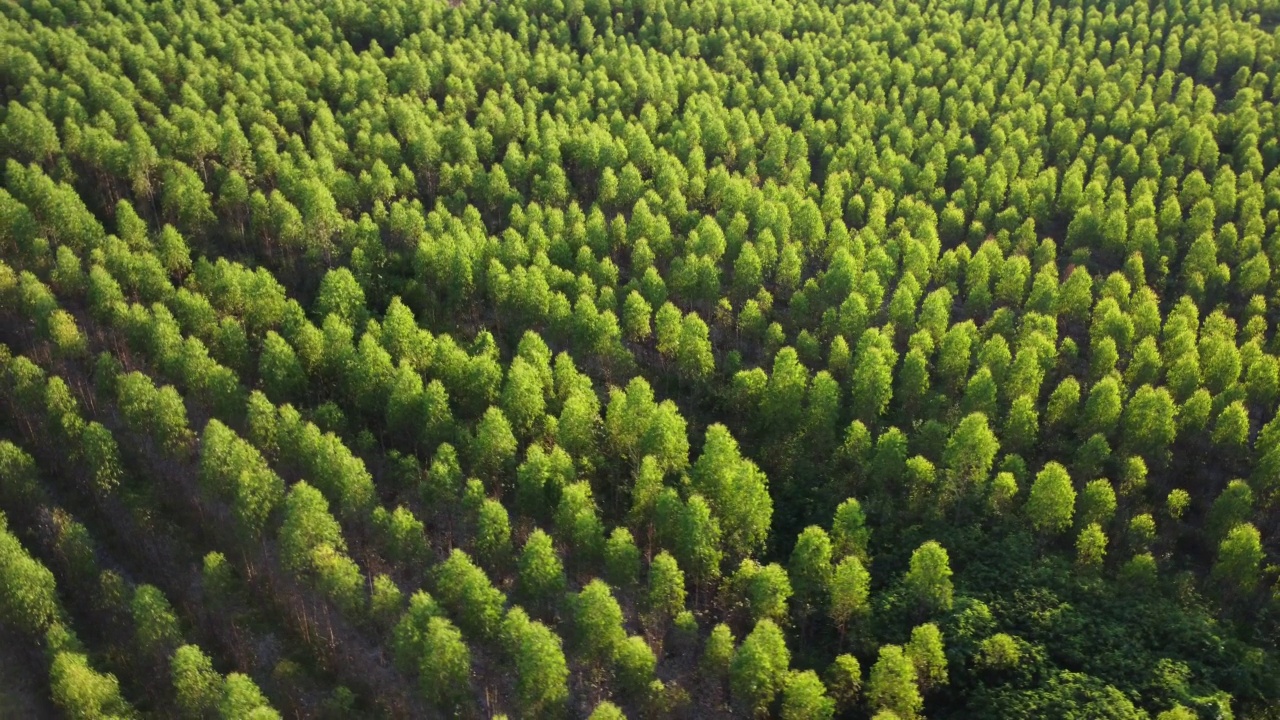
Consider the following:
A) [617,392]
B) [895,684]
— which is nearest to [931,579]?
[895,684]

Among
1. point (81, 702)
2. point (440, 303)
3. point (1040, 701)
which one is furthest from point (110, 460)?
point (1040, 701)

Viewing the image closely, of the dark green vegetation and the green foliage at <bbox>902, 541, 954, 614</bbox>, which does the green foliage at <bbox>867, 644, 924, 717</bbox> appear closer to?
the dark green vegetation

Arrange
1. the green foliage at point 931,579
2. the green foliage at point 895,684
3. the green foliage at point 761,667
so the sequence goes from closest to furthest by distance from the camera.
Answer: the green foliage at point 895,684, the green foliage at point 761,667, the green foliage at point 931,579

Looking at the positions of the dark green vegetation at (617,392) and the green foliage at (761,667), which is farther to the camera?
the dark green vegetation at (617,392)

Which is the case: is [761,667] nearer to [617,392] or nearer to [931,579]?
[931,579]

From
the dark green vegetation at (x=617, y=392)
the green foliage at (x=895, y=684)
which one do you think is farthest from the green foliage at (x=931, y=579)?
the green foliage at (x=895, y=684)

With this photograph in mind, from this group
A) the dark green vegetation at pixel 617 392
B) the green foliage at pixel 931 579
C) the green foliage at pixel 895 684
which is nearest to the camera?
the green foliage at pixel 895 684

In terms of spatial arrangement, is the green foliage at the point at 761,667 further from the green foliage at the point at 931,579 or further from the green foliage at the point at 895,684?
the green foliage at the point at 931,579

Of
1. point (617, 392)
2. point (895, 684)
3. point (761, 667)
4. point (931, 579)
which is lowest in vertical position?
point (761, 667)

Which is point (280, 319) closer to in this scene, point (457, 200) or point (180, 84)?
point (457, 200)
